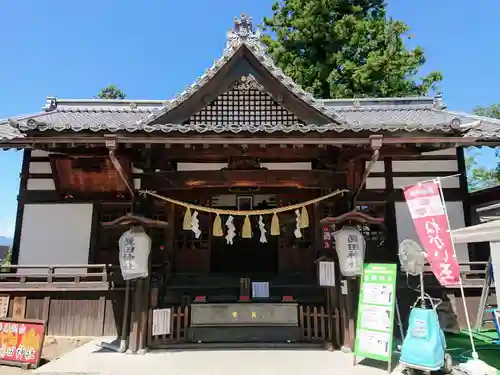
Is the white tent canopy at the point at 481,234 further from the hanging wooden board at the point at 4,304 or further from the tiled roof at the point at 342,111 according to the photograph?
the hanging wooden board at the point at 4,304

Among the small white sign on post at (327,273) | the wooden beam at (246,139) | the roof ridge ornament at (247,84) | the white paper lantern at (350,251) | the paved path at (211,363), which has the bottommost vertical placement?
the paved path at (211,363)

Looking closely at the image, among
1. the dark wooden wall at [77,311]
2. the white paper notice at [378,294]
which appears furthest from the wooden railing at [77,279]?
A: the white paper notice at [378,294]

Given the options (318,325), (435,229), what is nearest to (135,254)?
(318,325)

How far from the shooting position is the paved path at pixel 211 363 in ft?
18.8

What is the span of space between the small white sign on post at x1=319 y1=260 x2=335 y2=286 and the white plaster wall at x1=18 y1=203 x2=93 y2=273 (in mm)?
6717

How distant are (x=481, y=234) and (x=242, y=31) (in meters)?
7.04

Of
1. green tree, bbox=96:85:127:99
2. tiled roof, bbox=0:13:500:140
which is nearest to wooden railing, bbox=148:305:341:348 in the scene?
tiled roof, bbox=0:13:500:140

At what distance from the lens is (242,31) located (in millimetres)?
8656

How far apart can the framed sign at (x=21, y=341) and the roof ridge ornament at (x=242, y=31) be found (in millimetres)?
7698

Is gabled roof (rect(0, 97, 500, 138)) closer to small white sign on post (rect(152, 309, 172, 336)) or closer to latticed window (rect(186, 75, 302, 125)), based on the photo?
latticed window (rect(186, 75, 302, 125))

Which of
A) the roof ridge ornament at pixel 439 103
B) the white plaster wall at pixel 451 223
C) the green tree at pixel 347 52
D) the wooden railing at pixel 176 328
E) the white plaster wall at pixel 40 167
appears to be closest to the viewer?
the wooden railing at pixel 176 328

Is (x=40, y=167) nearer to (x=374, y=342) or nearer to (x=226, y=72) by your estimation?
(x=226, y=72)

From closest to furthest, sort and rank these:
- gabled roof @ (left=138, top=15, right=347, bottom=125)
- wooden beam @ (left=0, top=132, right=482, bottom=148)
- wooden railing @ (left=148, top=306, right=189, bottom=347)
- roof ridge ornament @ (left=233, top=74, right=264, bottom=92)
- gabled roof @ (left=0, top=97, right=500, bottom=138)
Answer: wooden beam @ (left=0, top=132, right=482, bottom=148)
wooden railing @ (left=148, top=306, right=189, bottom=347)
gabled roof @ (left=138, top=15, right=347, bottom=125)
roof ridge ornament @ (left=233, top=74, right=264, bottom=92)
gabled roof @ (left=0, top=97, right=500, bottom=138)

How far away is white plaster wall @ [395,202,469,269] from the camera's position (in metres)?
9.91
